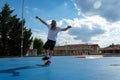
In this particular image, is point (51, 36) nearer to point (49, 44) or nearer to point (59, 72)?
point (49, 44)

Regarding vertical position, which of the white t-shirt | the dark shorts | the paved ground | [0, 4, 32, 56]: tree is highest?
[0, 4, 32, 56]: tree

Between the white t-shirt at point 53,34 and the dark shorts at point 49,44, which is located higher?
the white t-shirt at point 53,34

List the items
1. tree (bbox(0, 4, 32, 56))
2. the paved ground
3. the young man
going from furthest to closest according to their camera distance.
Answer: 1. tree (bbox(0, 4, 32, 56))
2. the young man
3. the paved ground

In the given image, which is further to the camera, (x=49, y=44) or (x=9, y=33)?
(x=9, y=33)

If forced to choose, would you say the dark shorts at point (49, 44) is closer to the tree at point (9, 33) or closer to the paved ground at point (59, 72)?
the paved ground at point (59, 72)

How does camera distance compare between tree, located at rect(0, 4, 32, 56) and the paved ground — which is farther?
tree, located at rect(0, 4, 32, 56)

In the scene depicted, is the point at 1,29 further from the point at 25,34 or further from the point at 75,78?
the point at 75,78

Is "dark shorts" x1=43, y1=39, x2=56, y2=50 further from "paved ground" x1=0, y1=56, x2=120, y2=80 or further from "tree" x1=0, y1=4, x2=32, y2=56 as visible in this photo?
"tree" x1=0, y1=4, x2=32, y2=56

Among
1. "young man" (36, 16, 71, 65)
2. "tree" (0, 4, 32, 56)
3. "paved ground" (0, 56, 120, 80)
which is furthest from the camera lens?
"tree" (0, 4, 32, 56)

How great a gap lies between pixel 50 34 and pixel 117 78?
407 cm

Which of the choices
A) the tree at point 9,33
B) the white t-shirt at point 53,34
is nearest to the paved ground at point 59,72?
the white t-shirt at point 53,34

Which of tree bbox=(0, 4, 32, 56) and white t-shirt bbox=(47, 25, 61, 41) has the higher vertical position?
tree bbox=(0, 4, 32, 56)

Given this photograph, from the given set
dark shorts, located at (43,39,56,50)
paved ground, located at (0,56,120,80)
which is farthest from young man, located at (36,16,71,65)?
paved ground, located at (0,56,120,80)

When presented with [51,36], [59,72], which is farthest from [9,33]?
[59,72]
